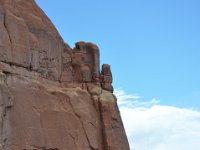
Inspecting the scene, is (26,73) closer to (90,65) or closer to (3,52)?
(3,52)

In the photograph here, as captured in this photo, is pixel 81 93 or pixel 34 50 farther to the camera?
pixel 81 93

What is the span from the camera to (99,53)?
114ft

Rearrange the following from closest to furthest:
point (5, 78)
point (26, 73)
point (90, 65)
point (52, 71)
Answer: point (5, 78) → point (26, 73) → point (52, 71) → point (90, 65)

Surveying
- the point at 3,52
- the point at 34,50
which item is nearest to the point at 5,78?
the point at 3,52

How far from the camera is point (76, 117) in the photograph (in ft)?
101

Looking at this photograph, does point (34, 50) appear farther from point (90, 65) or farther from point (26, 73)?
point (90, 65)

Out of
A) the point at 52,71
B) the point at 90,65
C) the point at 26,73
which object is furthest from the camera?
the point at 90,65

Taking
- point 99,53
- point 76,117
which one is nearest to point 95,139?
point 76,117

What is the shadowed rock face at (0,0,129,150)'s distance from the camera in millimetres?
26000

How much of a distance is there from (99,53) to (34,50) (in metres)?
7.05

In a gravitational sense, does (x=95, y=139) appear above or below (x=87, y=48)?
below

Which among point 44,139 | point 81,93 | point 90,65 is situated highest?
point 90,65

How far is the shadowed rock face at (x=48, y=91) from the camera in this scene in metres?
26.0

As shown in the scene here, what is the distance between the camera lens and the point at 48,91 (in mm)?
29203
